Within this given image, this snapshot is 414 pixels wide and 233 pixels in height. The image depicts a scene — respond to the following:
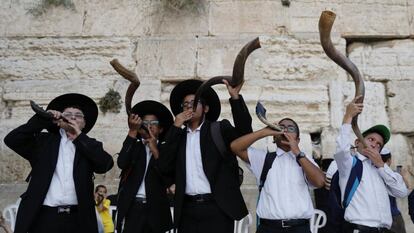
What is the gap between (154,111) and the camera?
4465mm

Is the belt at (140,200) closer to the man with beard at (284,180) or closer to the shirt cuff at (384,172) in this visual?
the man with beard at (284,180)

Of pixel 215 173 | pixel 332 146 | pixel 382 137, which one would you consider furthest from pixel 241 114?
pixel 332 146

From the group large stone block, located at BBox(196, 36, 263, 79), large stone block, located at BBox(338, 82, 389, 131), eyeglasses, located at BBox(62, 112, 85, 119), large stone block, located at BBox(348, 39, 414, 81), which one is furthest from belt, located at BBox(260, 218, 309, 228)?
large stone block, located at BBox(348, 39, 414, 81)

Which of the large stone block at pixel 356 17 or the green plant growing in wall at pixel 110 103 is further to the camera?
the large stone block at pixel 356 17

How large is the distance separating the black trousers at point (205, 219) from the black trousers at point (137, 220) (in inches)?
15.1

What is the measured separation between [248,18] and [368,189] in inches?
141

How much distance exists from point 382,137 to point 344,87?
2593 millimetres

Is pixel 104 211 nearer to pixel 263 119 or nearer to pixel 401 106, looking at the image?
pixel 263 119

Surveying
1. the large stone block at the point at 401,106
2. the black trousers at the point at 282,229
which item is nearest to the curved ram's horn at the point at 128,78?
the black trousers at the point at 282,229

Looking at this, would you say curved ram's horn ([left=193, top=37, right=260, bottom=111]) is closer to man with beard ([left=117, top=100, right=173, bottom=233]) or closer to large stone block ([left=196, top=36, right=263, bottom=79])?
man with beard ([left=117, top=100, right=173, bottom=233])

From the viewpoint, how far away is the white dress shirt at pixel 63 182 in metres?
3.84

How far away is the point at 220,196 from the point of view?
3795mm

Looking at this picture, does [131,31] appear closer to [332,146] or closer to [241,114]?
[332,146]

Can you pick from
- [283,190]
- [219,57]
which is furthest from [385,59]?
[283,190]
